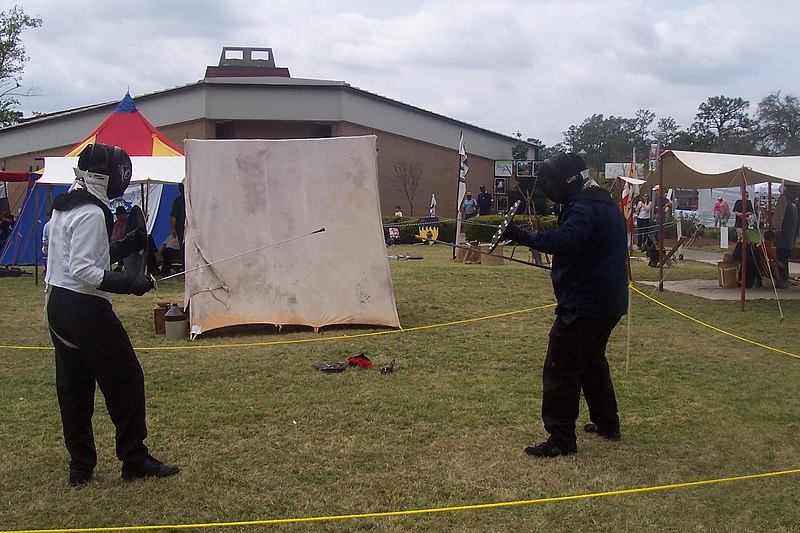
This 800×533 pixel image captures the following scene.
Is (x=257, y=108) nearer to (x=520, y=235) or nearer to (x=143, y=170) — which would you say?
(x=143, y=170)

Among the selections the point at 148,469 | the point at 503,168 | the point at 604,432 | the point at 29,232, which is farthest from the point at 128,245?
the point at 503,168

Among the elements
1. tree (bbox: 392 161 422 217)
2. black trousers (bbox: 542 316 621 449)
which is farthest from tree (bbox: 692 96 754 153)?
black trousers (bbox: 542 316 621 449)

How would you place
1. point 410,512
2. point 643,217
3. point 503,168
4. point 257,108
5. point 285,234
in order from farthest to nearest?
point 503,168 < point 257,108 < point 643,217 < point 285,234 < point 410,512

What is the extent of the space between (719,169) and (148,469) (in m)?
9.27

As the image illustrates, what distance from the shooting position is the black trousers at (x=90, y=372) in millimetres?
3713

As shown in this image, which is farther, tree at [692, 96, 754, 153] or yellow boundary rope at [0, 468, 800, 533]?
tree at [692, 96, 754, 153]

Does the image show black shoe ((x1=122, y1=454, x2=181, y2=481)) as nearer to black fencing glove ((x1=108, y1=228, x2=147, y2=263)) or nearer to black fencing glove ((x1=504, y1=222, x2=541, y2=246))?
black fencing glove ((x1=108, y1=228, x2=147, y2=263))

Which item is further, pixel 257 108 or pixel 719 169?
pixel 257 108

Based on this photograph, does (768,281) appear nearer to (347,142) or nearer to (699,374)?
(699,374)

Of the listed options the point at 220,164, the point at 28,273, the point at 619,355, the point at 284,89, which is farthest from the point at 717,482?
the point at 284,89

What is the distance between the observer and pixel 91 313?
12.2 feet

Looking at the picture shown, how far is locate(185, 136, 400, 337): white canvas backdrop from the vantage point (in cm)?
809

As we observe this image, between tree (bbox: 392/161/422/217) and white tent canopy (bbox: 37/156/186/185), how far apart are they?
743 inches

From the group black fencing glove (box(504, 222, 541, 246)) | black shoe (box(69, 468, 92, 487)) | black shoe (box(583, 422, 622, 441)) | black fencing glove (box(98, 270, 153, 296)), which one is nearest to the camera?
black fencing glove (box(98, 270, 153, 296))
